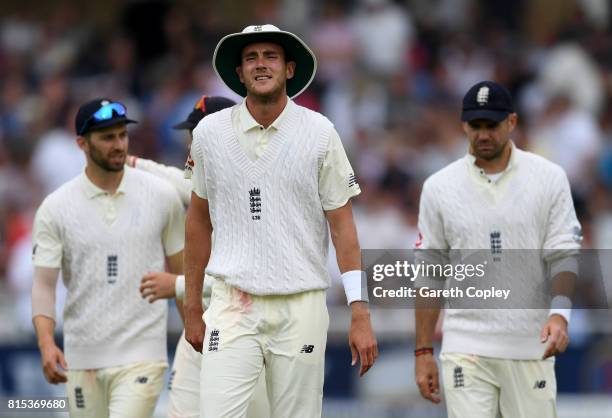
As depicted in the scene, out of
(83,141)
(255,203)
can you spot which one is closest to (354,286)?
(255,203)

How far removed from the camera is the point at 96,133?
9375 mm

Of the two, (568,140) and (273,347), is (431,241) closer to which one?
(273,347)

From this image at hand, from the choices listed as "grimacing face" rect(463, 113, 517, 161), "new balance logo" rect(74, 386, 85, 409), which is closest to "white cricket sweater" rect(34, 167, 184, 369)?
"new balance logo" rect(74, 386, 85, 409)

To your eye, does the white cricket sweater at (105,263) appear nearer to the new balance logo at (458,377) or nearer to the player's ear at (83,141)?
the player's ear at (83,141)

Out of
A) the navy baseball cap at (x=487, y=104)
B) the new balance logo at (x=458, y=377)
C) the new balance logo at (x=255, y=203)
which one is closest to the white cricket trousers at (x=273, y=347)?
the new balance logo at (x=255, y=203)

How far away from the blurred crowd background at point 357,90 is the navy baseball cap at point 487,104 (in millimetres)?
4290

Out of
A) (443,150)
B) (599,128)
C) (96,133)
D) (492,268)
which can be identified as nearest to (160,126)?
(443,150)

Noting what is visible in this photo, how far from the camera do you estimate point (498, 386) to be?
28.7 ft

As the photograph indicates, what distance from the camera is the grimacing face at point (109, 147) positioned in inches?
368

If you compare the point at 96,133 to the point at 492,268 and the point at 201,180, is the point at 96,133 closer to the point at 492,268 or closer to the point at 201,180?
the point at 201,180

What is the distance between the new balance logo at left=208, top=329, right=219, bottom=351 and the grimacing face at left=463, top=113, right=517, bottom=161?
2.15 m

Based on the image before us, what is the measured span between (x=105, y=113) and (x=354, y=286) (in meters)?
2.45

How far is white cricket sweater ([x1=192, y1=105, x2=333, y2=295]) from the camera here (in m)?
7.62

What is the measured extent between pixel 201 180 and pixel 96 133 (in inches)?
67.9
